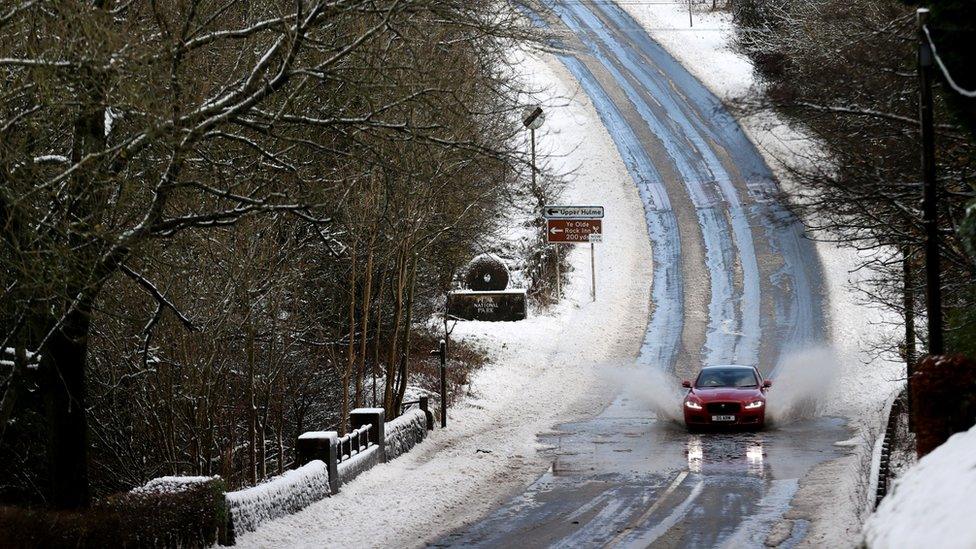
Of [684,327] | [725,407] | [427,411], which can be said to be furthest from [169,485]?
[684,327]

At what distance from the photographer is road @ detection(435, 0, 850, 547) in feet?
49.8

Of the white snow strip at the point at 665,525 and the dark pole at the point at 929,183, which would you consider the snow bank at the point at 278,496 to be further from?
the dark pole at the point at 929,183

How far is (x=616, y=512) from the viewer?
15844 millimetres

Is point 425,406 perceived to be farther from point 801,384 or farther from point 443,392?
point 801,384

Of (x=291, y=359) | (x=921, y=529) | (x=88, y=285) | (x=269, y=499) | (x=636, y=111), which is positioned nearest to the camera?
(x=921, y=529)

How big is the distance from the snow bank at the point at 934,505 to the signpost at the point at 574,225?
29.8 metres

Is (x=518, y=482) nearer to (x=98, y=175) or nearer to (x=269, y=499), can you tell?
(x=269, y=499)

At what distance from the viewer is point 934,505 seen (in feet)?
24.1

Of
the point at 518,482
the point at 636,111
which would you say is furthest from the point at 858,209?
the point at 636,111

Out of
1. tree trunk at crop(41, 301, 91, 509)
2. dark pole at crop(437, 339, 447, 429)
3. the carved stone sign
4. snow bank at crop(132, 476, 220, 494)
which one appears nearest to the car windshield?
dark pole at crop(437, 339, 447, 429)

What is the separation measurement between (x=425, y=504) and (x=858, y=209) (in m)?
7.55

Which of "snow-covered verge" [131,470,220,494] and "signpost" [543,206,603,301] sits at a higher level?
"signpost" [543,206,603,301]

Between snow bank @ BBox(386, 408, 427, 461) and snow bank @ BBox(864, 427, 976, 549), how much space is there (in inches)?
506

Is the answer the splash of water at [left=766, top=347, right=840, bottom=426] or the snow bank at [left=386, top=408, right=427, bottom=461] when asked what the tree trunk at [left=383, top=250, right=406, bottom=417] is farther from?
the splash of water at [left=766, top=347, right=840, bottom=426]
